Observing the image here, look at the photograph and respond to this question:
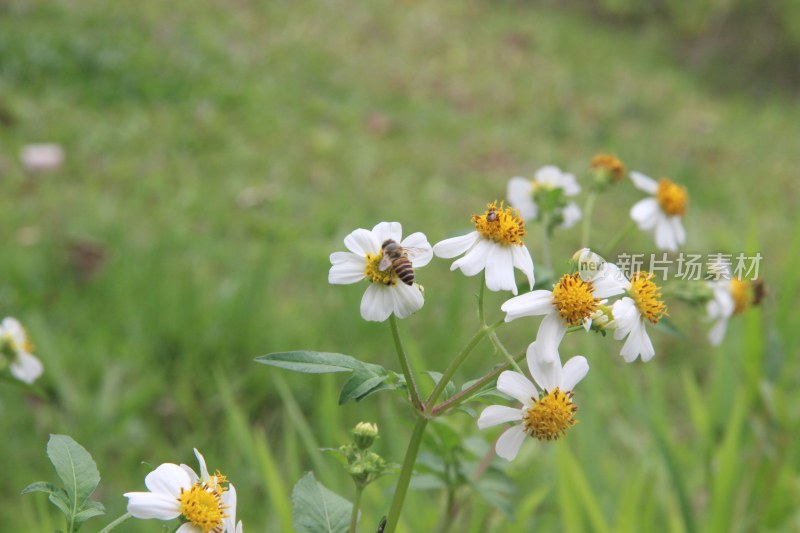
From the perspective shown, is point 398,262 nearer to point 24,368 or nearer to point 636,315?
point 636,315

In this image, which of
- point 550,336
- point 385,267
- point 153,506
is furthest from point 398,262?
point 153,506

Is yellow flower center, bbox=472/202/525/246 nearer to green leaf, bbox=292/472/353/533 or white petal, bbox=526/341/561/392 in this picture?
white petal, bbox=526/341/561/392

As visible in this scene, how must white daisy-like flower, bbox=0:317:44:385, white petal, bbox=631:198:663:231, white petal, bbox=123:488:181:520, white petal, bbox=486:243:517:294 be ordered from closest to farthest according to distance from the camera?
white petal, bbox=123:488:181:520, white petal, bbox=486:243:517:294, white daisy-like flower, bbox=0:317:44:385, white petal, bbox=631:198:663:231

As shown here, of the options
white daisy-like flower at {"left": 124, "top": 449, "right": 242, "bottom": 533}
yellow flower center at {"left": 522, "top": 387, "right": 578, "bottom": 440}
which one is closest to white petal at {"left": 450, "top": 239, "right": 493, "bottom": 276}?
yellow flower center at {"left": 522, "top": 387, "right": 578, "bottom": 440}

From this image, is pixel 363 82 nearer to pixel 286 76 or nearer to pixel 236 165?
pixel 286 76

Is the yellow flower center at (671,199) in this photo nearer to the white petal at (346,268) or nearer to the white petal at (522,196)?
the white petal at (522,196)

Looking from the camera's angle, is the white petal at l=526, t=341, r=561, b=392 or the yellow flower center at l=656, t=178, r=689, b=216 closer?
the white petal at l=526, t=341, r=561, b=392
